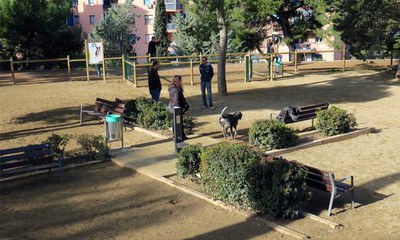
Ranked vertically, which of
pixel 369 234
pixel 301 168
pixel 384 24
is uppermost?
pixel 384 24

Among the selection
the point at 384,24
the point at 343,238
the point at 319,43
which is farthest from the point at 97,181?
the point at 319,43

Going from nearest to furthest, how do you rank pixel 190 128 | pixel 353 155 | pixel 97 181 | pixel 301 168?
pixel 301 168, pixel 97 181, pixel 353 155, pixel 190 128

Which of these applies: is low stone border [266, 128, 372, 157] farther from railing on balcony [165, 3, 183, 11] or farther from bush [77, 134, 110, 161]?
railing on balcony [165, 3, 183, 11]

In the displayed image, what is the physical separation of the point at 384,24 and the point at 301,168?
1825cm

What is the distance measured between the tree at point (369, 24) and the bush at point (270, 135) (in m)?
13.9

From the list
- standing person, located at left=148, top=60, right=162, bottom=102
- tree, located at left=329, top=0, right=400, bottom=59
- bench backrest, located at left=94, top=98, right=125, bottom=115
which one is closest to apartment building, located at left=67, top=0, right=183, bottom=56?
tree, located at left=329, top=0, right=400, bottom=59

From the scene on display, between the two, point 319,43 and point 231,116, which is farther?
point 319,43

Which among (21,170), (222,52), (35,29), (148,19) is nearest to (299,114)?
(21,170)

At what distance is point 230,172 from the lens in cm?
702

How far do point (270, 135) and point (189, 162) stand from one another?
2443mm

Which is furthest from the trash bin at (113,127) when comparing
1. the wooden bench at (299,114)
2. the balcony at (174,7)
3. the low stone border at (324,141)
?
the balcony at (174,7)

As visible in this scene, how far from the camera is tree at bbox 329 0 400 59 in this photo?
2238cm

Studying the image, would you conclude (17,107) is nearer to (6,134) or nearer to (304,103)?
(6,134)

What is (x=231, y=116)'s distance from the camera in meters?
11.3
